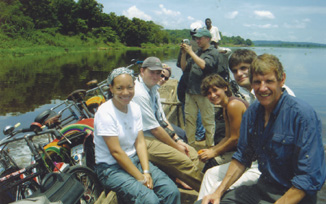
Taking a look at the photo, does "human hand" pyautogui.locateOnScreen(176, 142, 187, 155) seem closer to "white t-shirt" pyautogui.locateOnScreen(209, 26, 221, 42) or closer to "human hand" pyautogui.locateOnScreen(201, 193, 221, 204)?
"human hand" pyautogui.locateOnScreen(201, 193, 221, 204)

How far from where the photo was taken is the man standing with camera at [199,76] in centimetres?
410

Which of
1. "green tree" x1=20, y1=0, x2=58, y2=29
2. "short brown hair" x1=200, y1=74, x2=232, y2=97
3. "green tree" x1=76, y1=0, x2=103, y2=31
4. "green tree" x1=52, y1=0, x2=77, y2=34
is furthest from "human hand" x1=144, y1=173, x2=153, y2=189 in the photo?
"green tree" x1=76, y1=0, x2=103, y2=31

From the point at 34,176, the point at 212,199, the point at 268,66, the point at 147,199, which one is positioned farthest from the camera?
the point at 34,176

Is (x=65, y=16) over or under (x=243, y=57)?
over

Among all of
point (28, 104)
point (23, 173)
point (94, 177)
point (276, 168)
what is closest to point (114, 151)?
point (94, 177)

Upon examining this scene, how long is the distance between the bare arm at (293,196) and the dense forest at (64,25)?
122ft

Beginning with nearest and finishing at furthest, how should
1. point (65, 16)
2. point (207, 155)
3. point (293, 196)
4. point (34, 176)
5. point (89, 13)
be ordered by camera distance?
point (293, 196) < point (34, 176) < point (207, 155) < point (65, 16) < point (89, 13)

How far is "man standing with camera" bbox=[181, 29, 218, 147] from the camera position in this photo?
410 centimetres

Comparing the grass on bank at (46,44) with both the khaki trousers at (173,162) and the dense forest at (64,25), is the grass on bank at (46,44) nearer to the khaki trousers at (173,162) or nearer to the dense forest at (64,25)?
the dense forest at (64,25)

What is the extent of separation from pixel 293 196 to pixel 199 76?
292 cm

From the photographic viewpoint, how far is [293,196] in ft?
5.08

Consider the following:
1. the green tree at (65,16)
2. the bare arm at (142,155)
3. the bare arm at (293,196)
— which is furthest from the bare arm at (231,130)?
the green tree at (65,16)

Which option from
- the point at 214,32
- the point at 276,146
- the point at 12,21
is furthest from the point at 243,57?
the point at 12,21

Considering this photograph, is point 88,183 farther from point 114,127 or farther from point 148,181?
point 114,127
